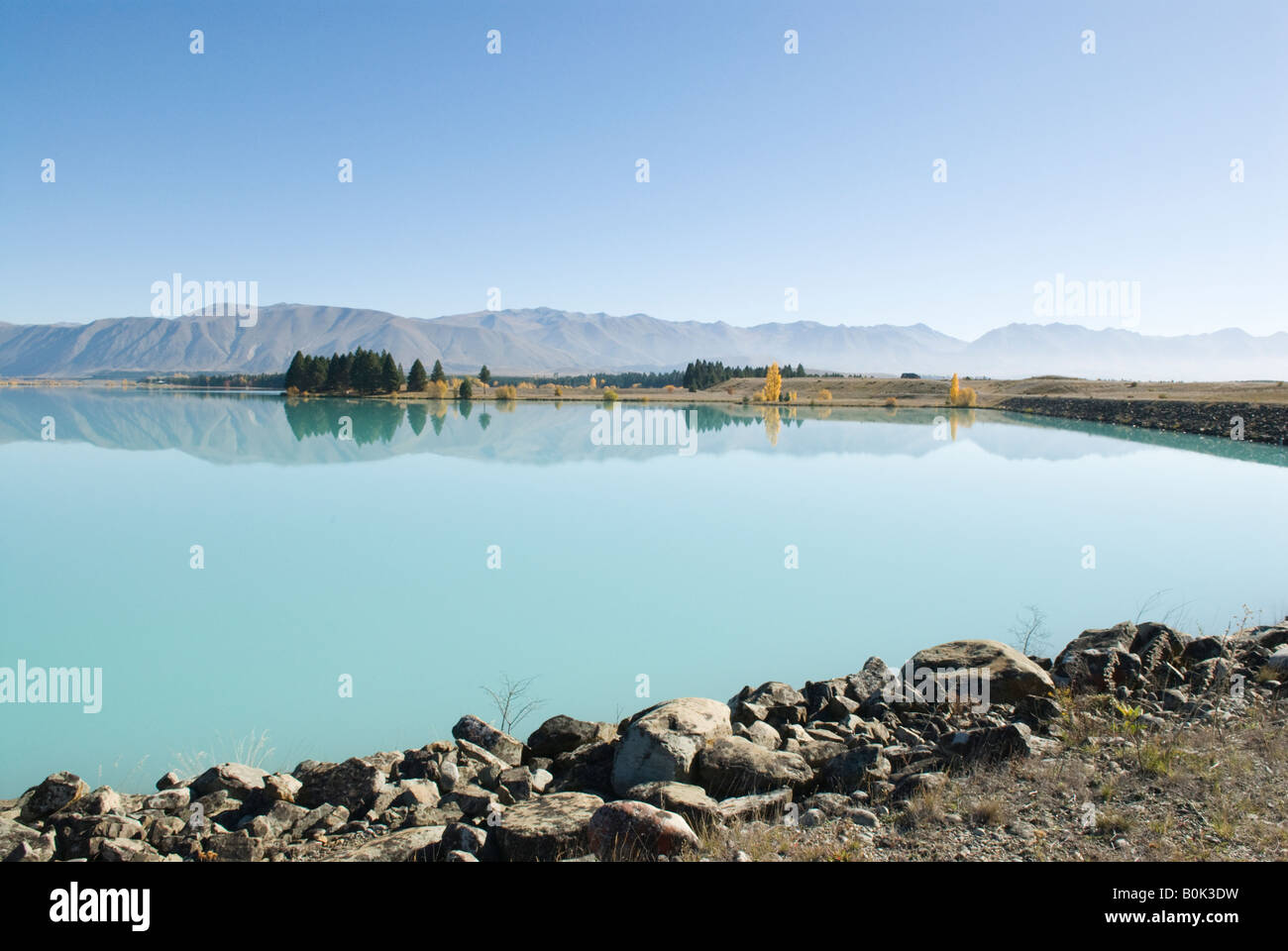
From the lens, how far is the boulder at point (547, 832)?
4750mm

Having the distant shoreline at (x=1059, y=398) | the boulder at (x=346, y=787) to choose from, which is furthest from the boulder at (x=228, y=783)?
the distant shoreline at (x=1059, y=398)

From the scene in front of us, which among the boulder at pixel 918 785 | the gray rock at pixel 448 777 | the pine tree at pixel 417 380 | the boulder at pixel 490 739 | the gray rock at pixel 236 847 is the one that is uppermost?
the pine tree at pixel 417 380

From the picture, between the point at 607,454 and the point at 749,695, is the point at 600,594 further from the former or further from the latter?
the point at 607,454

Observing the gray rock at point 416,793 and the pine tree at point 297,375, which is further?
the pine tree at point 297,375

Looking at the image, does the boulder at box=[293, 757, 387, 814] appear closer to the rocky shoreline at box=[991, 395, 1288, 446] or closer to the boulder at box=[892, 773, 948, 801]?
the boulder at box=[892, 773, 948, 801]

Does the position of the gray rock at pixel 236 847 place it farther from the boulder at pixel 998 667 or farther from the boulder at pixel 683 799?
the boulder at pixel 998 667

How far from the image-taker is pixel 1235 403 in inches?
2124

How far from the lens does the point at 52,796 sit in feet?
20.0

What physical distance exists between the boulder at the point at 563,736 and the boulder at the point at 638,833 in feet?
7.93

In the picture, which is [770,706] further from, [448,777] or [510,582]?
[510,582]

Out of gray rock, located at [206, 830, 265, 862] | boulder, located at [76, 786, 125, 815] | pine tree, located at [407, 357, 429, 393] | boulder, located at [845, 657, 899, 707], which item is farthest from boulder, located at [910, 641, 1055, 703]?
pine tree, located at [407, 357, 429, 393]

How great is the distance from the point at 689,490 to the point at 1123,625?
1701 centimetres
